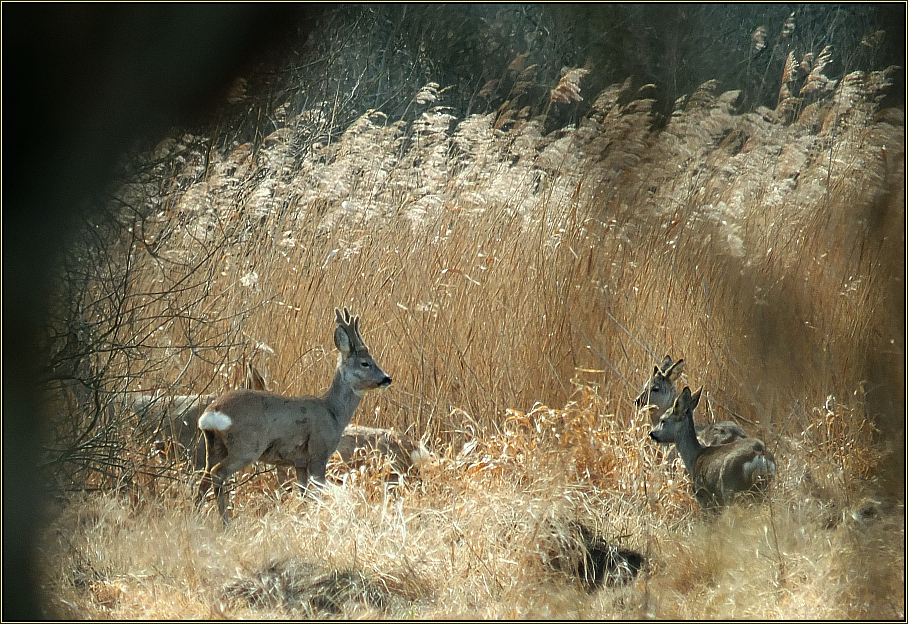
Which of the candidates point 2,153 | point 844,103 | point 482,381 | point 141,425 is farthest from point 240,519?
point 844,103

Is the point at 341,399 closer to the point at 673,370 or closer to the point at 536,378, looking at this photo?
the point at 536,378

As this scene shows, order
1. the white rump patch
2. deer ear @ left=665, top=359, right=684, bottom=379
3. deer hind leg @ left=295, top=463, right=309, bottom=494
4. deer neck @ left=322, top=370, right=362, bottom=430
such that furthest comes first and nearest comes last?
deer ear @ left=665, top=359, right=684, bottom=379 < deer neck @ left=322, top=370, right=362, bottom=430 < deer hind leg @ left=295, top=463, right=309, bottom=494 < the white rump patch

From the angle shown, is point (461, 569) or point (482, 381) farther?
point (482, 381)

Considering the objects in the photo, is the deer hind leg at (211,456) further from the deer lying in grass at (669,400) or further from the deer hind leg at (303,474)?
the deer lying in grass at (669,400)

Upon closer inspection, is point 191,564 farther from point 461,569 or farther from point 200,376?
point 200,376

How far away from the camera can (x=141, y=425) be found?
17.7 feet

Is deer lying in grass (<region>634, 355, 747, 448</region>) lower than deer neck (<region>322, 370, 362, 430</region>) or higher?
higher

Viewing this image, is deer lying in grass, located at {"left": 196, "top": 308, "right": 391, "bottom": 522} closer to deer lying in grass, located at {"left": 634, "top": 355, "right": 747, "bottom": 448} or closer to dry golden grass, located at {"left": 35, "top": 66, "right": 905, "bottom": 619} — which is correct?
dry golden grass, located at {"left": 35, "top": 66, "right": 905, "bottom": 619}

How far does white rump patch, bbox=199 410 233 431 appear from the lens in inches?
196

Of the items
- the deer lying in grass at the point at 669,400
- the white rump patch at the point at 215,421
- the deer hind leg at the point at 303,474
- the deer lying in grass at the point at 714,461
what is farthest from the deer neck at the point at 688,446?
the white rump patch at the point at 215,421

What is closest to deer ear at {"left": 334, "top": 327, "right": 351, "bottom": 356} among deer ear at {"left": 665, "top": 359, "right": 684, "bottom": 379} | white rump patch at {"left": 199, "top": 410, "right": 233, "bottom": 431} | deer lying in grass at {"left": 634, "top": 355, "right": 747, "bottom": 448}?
white rump patch at {"left": 199, "top": 410, "right": 233, "bottom": 431}

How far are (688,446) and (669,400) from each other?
0.43 meters

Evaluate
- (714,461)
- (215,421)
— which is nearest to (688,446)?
(714,461)

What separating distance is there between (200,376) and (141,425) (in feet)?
2.60
